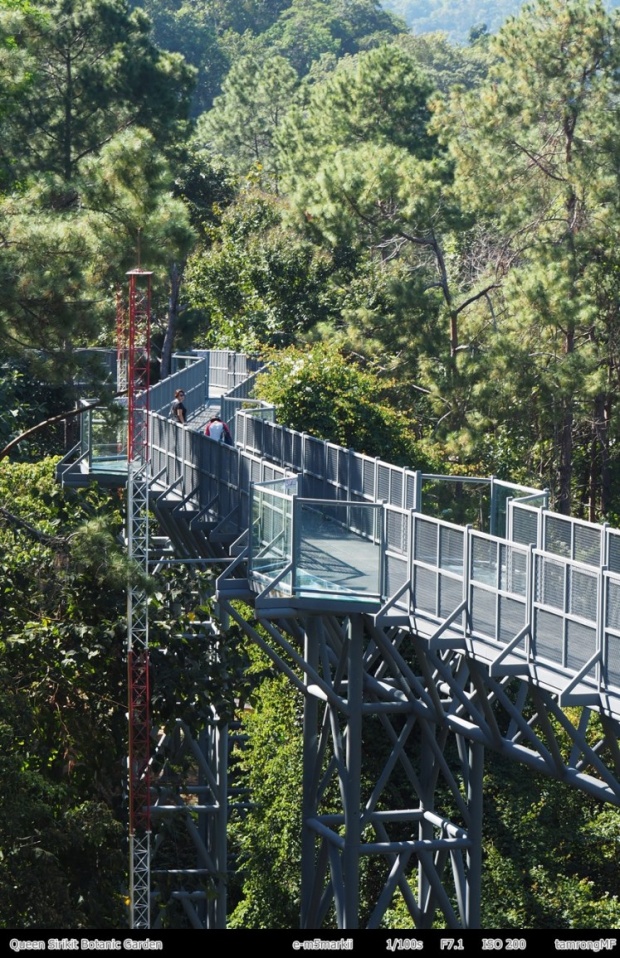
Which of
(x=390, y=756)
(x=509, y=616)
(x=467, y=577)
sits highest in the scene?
(x=467, y=577)

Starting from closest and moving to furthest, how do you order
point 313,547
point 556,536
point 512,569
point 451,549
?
point 512,569, point 451,549, point 556,536, point 313,547

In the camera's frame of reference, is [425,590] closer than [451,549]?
No

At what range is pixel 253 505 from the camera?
2014 centimetres

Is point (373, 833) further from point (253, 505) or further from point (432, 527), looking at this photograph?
point (432, 527)

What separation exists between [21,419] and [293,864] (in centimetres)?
1327

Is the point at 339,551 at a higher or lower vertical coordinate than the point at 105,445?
lower

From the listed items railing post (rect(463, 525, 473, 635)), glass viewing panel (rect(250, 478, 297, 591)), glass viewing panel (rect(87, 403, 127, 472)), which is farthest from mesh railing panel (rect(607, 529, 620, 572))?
glass viewing panel (rect(87, 403, 127, 472))

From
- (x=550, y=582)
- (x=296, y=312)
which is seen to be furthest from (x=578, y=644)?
(x=296, y=312)

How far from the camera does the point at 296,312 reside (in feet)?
142

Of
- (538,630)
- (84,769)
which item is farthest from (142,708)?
(538,630)

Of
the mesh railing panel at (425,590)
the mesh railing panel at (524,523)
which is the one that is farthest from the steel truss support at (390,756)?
the mesh railing panel at (524,523)

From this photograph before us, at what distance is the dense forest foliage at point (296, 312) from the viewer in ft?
66.3

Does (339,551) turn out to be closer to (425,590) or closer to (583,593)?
(425,590)

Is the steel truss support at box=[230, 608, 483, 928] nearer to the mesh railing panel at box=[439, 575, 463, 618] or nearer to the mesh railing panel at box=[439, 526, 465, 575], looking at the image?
the mesh railing panel at box=[439, 575, 463, 618]
